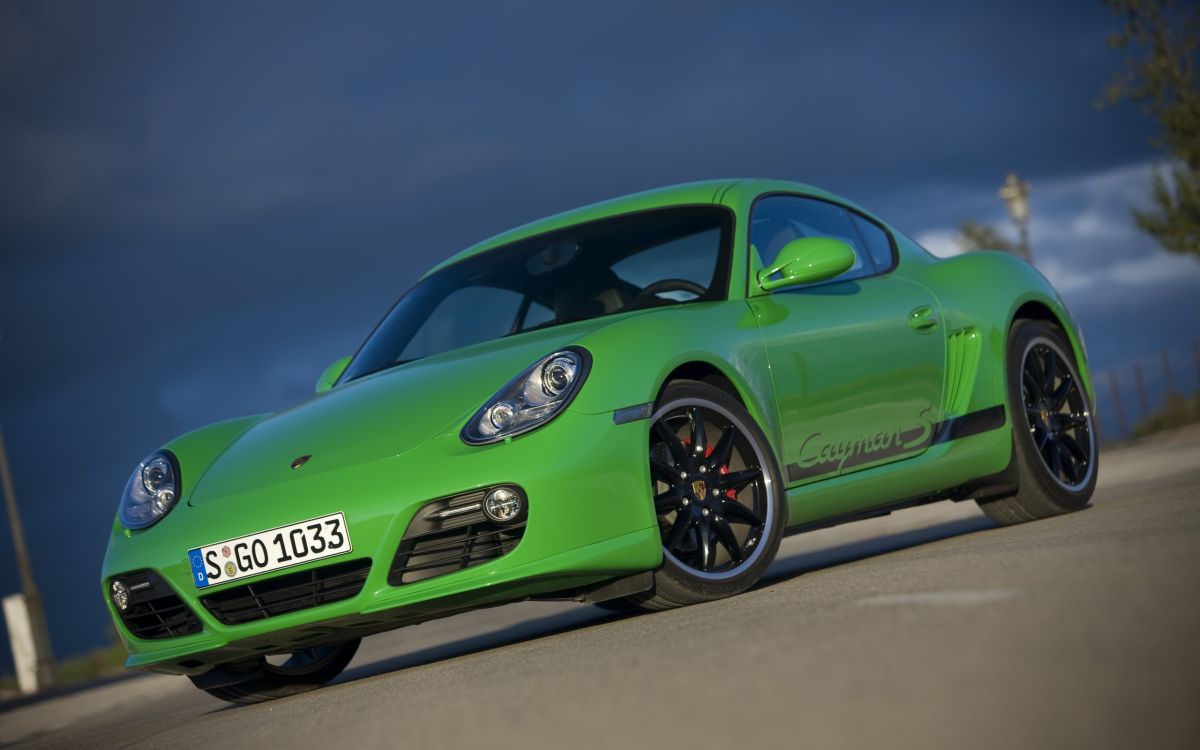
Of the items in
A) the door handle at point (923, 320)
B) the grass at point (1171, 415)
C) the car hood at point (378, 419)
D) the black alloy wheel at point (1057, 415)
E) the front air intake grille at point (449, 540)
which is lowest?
the grass at point (1171, 415)

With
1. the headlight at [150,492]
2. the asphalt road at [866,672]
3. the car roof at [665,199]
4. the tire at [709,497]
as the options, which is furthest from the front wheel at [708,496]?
the headlight at [150,492]

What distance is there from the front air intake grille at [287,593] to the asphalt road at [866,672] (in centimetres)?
34

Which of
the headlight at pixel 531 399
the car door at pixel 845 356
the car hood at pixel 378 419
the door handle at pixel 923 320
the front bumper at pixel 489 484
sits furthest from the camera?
the door handle at pixel 923 320

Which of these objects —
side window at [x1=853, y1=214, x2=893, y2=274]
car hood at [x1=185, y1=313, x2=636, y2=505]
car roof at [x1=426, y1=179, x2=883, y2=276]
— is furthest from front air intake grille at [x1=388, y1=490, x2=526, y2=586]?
side window at [x1=853, y1=214, x2=893, y2=274]

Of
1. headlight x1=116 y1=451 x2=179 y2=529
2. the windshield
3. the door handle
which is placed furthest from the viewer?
the door handle

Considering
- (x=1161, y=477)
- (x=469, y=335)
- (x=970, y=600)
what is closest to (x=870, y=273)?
(x=469, y=335)

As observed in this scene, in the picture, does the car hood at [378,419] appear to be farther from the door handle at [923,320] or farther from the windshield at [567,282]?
the door handle at [923,320]

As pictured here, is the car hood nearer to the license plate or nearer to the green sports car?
the green sports car

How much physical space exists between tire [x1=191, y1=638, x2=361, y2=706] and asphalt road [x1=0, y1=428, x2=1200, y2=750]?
0.50ft

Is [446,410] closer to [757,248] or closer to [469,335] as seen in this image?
[469,335]

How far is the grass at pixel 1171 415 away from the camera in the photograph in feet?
86.8

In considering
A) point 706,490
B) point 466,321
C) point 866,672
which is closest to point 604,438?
point 706,490

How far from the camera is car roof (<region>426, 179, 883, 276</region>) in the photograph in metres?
6.54

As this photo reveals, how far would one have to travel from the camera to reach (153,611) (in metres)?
5.45
